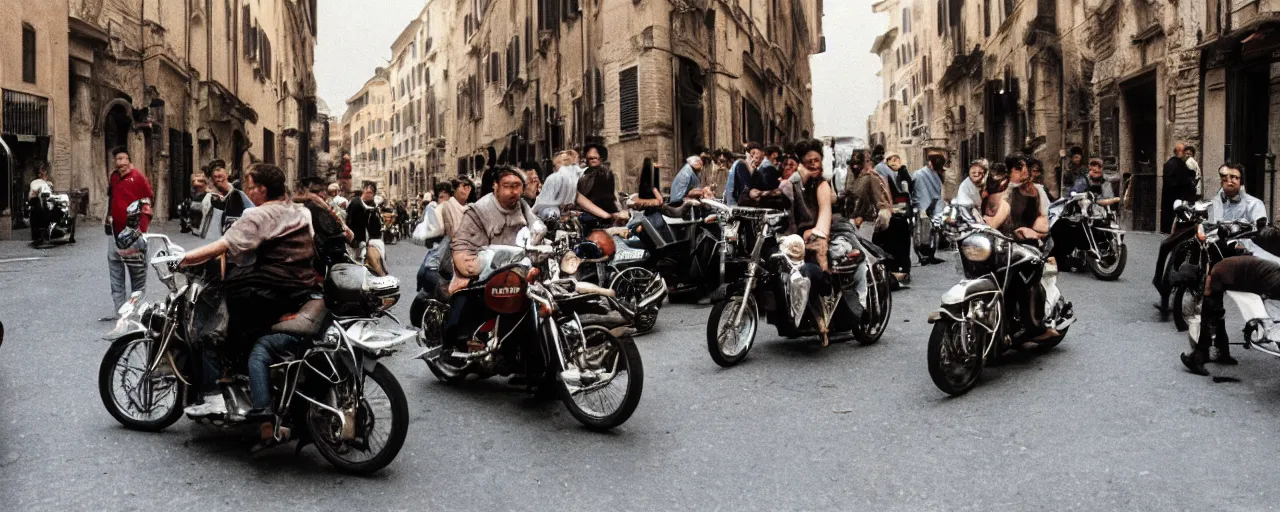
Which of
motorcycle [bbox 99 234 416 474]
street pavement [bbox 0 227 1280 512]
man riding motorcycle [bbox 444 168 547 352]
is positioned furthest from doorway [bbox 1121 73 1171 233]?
motorcycle [bbox 99 234 416 474]

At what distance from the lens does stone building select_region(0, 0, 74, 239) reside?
2220cm

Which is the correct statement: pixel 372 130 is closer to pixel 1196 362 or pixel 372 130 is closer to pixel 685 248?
pixel 685 248

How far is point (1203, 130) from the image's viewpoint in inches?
703

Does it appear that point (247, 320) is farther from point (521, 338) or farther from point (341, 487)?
point (521, 338)

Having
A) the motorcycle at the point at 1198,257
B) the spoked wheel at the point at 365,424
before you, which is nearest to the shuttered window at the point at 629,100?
the motorcycle at the point at 1198,257

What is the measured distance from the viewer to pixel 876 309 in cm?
795

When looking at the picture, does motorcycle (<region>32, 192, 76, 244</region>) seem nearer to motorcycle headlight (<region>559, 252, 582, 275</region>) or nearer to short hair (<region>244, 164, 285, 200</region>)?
short hair (<region>244, 164, 285, 200</region>)

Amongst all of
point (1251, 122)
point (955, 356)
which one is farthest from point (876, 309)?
point (1251, 122)

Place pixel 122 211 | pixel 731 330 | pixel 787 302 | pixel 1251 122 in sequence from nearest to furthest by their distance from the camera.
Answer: pixel 731 330
pixel 787 302
pixel 122 211
pixel 1251 122

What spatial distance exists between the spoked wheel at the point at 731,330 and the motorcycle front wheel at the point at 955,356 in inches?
51.7

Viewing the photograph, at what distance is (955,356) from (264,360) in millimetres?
3545

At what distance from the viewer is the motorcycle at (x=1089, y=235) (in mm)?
11578

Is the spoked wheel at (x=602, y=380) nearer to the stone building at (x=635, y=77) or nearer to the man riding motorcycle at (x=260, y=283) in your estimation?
the man riding motorcycle at (x=260, y=283)

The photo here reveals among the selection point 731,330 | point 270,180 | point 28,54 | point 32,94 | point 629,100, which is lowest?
point 731,330
